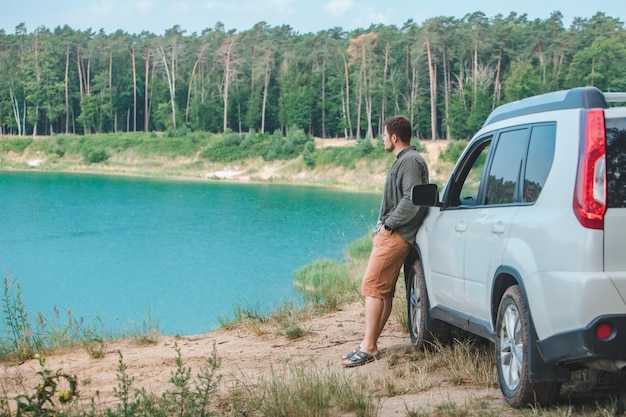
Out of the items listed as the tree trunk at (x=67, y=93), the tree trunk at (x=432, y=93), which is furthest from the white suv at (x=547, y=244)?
the tree trunk at (x=67, y=93)

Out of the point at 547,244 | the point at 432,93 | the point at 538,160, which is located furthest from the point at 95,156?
the point at 547,244

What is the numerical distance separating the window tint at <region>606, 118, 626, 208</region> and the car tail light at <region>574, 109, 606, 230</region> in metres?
0.04

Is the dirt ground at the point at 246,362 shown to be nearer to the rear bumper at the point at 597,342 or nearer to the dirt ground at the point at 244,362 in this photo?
the dirt ground at the point at 244,362

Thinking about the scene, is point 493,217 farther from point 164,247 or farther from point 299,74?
point 299,74

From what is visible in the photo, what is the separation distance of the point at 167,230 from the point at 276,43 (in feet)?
220

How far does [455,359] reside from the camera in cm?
645

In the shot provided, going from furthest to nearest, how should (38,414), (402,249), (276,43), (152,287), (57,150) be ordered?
(276,43) → (57,150) → (152,287) → (402,249) → (38,414)

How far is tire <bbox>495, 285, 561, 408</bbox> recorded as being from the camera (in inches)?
189

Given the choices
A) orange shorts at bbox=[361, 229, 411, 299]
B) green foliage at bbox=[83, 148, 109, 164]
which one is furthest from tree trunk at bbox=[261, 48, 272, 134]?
orange shorts at bbox=[361, 229, 411, 299]

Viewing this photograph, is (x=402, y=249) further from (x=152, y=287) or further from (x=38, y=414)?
(x=152, y=287)

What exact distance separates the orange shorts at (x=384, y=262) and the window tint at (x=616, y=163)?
292 centimetres

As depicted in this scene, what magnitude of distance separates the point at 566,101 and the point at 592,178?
2.21 ft

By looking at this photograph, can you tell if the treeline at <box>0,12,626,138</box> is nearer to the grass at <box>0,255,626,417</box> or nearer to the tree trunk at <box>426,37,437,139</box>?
the tree trunk at <box>426,37,437,139</box>

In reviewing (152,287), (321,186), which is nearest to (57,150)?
(321,186)
